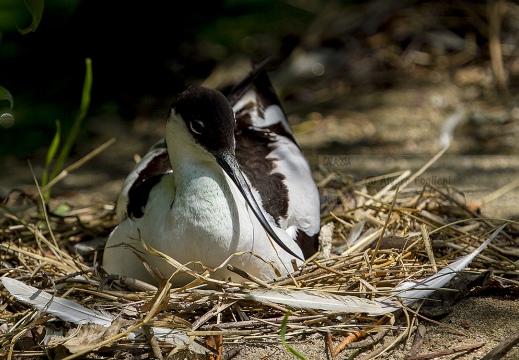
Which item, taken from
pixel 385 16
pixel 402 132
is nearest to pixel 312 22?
pixel 385 16

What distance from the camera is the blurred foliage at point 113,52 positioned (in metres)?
5.09

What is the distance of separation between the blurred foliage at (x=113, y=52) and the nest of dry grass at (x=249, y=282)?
1.52 m

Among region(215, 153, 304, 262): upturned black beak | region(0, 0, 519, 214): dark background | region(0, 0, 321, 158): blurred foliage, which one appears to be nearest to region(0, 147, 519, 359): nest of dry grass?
region(215, 153, 304, 262): upturned black beak

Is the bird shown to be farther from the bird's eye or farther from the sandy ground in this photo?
the sandy ground

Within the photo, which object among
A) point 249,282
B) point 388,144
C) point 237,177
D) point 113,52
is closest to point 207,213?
point 237,177

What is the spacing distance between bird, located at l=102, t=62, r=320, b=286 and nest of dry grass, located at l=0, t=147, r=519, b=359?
0.31ft

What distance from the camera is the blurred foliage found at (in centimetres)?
509

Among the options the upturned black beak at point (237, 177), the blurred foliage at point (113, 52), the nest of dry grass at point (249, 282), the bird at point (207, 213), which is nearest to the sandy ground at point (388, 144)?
the blurred foliage at point (113, 52)

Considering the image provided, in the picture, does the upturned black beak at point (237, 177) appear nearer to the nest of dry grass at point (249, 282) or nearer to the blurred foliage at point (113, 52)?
the nest of dry grass at point (249, 282)

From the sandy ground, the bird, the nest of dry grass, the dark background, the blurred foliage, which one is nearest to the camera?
the nest of dry grass

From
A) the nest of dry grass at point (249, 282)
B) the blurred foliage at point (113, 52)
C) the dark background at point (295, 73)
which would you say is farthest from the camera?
the blurred foliage at point (113, 52)

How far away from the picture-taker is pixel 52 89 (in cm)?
532

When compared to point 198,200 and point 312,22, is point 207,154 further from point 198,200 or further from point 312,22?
point 312,22

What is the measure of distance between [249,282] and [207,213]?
0.31 metres
